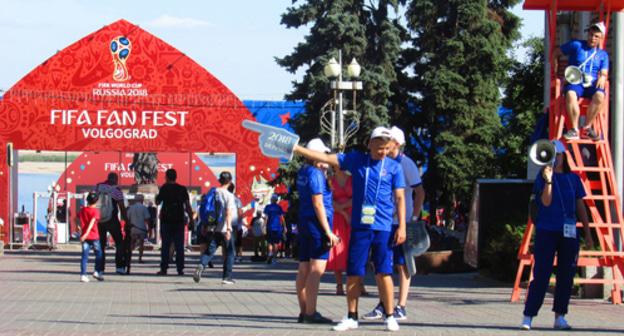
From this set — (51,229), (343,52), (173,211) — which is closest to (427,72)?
(343,52)

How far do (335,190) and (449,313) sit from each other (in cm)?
185

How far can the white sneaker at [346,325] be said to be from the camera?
11203 mm

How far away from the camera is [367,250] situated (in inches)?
444

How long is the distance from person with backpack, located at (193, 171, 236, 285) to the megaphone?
28.2 ft

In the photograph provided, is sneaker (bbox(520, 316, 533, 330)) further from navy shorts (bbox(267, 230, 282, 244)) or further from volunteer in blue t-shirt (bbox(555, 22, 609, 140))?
navy shorts (bbox(267, 230, 282, 244))

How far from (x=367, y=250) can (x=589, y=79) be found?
5223 mm

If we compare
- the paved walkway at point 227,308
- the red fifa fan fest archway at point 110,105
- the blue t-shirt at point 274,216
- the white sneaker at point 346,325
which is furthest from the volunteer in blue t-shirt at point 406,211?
the red fifa fan fest archway at point 110,105

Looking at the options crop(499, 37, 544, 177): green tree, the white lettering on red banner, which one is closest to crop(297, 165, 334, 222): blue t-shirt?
crop(499, 37, 544, 177): green tree

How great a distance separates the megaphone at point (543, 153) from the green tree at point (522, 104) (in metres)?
20.5

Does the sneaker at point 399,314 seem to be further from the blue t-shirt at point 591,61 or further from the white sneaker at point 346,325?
the blue t-shirt at point 591,61

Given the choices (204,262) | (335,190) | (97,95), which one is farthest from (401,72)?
(335,190)

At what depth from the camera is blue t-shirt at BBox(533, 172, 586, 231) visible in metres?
11.7

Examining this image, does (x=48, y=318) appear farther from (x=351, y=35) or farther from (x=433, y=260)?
(x=351, y=35)

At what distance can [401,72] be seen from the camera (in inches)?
1812
